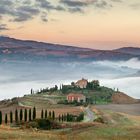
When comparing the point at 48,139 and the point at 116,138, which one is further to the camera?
the point at 116,138

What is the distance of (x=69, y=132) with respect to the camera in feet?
324

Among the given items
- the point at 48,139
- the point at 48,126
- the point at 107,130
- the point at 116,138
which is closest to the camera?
the point at 48,139

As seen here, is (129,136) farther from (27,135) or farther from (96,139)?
(27,135)

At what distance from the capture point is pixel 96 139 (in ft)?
269

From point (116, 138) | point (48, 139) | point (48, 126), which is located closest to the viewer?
point (48, 139)

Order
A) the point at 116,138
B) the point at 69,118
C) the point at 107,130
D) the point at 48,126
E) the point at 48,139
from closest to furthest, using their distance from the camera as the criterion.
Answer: the point at 48,139 → the point at 116,138 → the point at 107,130 → the point at 48,126 → the point at 69,118

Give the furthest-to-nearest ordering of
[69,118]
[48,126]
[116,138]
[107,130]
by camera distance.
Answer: [69,118], [48,126], [107,130], [116,138]

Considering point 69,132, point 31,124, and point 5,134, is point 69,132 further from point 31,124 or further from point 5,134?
point 31,124

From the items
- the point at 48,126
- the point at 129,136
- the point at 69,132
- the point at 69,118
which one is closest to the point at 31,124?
the point at 48,126

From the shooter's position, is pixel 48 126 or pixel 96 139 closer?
pixel 96 139

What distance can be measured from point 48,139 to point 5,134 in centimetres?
798

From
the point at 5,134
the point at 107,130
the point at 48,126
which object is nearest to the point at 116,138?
the point at 107,130

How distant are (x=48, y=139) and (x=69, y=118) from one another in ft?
336

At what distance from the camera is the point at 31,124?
126m
